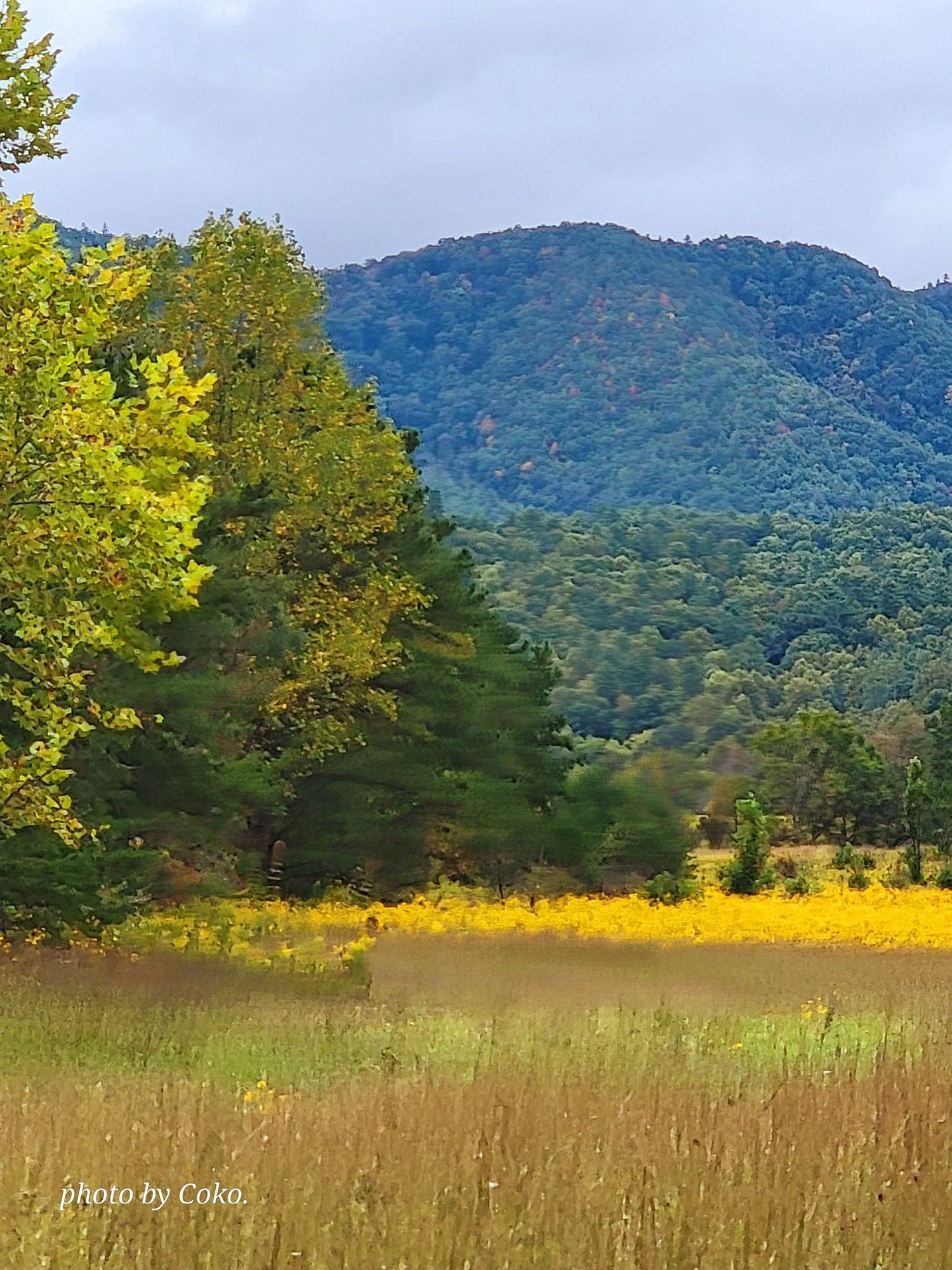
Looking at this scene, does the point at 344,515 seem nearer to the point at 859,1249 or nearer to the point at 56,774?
the point at 56,774

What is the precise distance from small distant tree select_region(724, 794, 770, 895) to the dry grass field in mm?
28319

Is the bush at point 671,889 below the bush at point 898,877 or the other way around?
the other way around

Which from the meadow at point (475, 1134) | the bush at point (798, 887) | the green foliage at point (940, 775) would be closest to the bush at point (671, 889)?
the bush at point (798, 887)

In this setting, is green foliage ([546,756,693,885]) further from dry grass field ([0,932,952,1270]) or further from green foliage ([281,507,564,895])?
dry grass field ([0,932,952,1270])

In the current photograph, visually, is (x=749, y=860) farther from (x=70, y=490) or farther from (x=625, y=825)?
(x=70, y=490)

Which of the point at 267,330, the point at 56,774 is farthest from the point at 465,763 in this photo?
the point at 56,774

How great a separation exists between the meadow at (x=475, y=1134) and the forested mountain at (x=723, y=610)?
33665mm

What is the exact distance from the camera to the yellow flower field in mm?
17438

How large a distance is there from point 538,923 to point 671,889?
8740 mm

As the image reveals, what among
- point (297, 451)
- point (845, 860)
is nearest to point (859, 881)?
point (845, 860)

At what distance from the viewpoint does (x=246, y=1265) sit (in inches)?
173

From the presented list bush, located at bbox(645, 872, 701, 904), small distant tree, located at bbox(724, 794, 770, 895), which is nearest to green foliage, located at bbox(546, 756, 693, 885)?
bush, located at bbox(645, 872, 701, 904)

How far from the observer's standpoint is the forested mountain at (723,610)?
2415 inches

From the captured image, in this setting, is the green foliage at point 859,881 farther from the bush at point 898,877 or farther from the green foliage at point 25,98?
the green foliage at point 25,98
